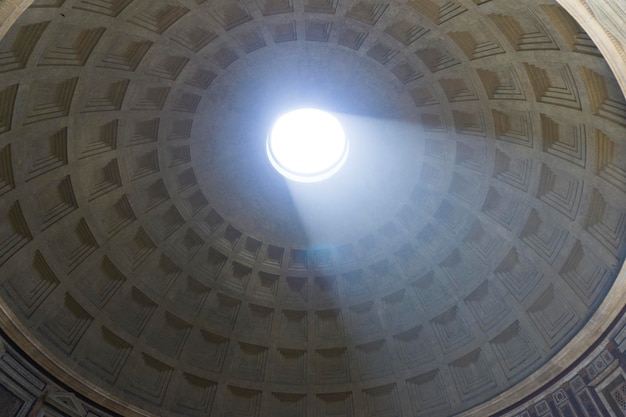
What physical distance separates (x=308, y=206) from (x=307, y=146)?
3371 millimetres

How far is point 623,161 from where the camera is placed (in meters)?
16.5

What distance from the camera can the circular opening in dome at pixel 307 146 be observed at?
2508 cm

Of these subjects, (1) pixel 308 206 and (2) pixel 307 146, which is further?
(2) pixel 307 146

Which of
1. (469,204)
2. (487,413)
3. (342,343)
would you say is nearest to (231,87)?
(469,204)

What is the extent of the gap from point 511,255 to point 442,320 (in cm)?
428

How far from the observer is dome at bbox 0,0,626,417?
1753 centimetres

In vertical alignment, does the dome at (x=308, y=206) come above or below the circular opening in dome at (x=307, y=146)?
below

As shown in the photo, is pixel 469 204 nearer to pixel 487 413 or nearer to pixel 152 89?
pixel 487 413

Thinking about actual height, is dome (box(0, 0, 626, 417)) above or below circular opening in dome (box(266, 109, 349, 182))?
below

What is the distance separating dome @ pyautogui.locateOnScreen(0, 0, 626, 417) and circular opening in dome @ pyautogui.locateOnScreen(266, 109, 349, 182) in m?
0.72

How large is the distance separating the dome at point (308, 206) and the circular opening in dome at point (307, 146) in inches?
28.5

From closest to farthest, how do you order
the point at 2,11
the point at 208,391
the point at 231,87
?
the point at 2,11, the point at 231,87, the point at 208,391

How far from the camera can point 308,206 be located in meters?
25.4

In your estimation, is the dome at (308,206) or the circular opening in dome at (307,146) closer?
the dome at (308,206)
